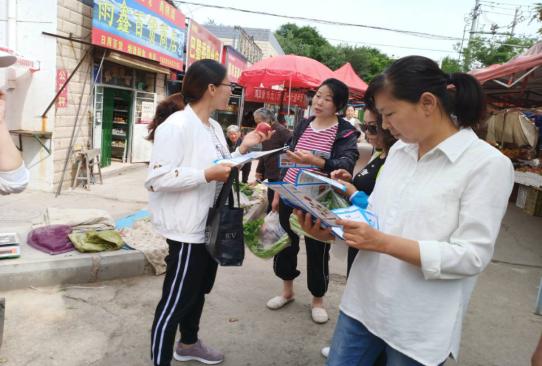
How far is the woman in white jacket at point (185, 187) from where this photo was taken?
192 cm

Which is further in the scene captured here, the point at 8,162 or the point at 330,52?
the point at 330,52

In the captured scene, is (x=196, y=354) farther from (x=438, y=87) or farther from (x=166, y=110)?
(x=438, y=87)

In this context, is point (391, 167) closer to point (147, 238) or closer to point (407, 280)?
point (407, 280)

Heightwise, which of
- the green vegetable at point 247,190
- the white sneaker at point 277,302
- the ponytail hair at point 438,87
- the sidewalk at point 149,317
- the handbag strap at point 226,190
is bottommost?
the sidewalk at point 149,317

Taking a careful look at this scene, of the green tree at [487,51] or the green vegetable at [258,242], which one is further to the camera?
the green tree at [487,51]

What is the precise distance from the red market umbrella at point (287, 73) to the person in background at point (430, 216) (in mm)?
7233

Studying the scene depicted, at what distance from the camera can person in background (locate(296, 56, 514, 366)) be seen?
1162mm

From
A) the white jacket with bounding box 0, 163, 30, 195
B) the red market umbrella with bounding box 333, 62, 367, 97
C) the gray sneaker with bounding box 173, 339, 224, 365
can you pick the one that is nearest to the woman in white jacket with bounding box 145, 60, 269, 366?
the gray sneaker with bounding box 173, 339, 224, 365

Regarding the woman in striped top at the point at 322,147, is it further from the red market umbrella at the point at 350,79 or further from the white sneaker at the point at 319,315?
the red market umbrella at the point at 350,79

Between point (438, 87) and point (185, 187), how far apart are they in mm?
1182

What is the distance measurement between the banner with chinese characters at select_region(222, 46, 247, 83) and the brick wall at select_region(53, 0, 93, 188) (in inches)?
301

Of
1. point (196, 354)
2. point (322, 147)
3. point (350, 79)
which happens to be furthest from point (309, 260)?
point (350, 79)

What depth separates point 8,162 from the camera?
5.16ft

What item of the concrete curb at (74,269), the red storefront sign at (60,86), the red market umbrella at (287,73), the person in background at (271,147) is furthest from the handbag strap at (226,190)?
the red market umbrella at (287,73)
